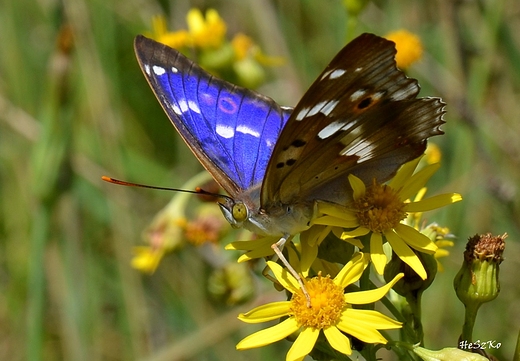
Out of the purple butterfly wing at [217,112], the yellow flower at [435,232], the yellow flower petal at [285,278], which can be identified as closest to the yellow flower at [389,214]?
the yellow flower at [435,232]

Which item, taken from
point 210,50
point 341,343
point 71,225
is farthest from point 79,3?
point 341,343

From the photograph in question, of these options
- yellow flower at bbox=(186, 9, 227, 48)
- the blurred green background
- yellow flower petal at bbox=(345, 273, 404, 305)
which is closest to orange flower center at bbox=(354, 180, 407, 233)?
yellow flower petal at bbox=(345, 273, 404, 305)

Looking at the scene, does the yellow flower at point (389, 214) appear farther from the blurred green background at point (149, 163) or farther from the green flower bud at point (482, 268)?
the blurred green background at point (149, 163)

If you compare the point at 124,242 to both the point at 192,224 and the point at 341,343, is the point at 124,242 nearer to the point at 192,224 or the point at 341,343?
the point at 192,224

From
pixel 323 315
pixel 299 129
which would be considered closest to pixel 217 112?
pixel 299 129

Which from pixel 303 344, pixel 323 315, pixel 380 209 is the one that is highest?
pixel 380 209

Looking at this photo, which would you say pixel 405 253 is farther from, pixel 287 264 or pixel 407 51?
pixel 407 51
